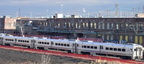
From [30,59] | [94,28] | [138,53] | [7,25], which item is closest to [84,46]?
[30,59]

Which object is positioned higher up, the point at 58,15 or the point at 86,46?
the point at 58,15

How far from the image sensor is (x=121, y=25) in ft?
207

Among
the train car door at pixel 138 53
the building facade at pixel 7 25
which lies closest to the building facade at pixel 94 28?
the building facade at pixel 7 25

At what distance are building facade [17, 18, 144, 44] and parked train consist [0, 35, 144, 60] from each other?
15.9 meters

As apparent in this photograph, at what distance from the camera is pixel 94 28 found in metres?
69.4

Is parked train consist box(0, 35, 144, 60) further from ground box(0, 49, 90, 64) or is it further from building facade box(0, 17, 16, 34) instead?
building facade box(0, 17, 16, 34)

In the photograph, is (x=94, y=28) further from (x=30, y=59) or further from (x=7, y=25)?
(x=7, y=25)

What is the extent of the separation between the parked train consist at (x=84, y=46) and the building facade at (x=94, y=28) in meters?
15.9

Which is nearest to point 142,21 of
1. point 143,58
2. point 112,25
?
point 112,25

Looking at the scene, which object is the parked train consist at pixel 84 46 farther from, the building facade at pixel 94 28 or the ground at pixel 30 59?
the building facade at pixel 94 28

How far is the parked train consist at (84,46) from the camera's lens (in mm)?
40594

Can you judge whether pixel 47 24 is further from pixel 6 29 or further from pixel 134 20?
pixel 134 20

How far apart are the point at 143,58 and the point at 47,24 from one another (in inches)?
1726

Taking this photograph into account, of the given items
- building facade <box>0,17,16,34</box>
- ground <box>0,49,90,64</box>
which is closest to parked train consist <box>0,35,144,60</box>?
ground <box>0,49,90,64</box>
